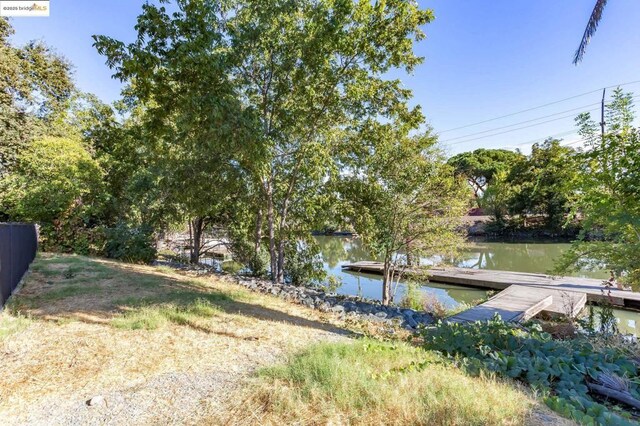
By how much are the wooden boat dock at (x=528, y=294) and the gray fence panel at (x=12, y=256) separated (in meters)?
6.70

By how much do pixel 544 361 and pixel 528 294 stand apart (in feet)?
22.1

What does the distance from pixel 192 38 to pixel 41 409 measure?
4018 mm

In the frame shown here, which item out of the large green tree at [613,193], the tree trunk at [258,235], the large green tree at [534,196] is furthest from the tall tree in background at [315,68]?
the large green tree at [534,196]


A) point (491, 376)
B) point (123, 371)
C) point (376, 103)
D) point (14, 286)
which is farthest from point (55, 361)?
point (376, 103)

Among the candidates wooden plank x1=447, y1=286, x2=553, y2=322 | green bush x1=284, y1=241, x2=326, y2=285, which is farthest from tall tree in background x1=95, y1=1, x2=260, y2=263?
wooden plank x1=447, y1=286, x2=553, y2=322

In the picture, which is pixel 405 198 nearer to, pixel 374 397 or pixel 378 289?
pixel 378 289

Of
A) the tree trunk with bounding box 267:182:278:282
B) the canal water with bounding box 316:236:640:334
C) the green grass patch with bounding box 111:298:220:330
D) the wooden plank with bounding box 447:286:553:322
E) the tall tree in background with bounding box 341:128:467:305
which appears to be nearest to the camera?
the green grass patch with bounding box 111:298:220:330

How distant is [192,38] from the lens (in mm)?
3979

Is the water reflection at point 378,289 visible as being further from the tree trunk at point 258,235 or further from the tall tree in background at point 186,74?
the tall tree in background at point 186,74

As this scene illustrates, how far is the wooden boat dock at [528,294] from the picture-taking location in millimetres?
6641

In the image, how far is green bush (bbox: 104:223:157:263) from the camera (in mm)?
8820

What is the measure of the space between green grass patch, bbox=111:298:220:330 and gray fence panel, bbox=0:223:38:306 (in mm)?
1501

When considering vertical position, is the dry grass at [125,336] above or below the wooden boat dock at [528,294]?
above

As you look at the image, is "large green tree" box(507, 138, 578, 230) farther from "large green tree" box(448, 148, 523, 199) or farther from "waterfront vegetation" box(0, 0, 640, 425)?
"waterfront vegetation" box(0, 0, 640, 425)
